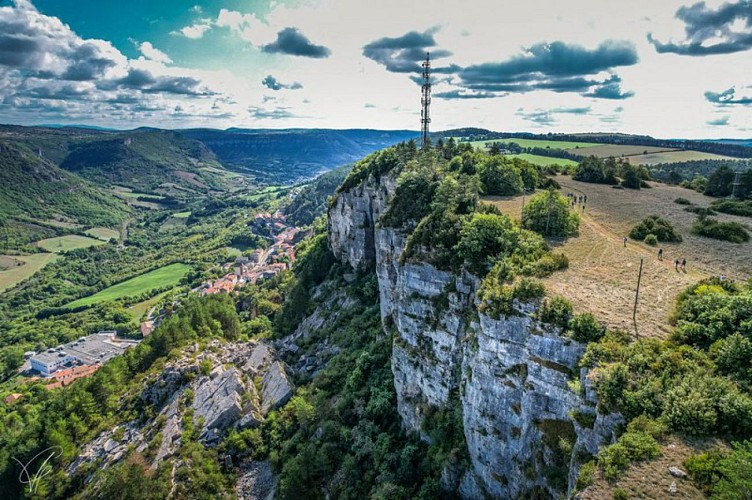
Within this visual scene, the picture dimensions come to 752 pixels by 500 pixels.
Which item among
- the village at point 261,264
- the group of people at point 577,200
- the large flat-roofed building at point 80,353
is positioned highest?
the group of people at point 577,200

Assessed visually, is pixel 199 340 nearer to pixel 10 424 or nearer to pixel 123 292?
pixel 10 424

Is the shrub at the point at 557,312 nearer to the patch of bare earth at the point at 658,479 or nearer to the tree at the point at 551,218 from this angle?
the patch of bare earth at the point at 658,479

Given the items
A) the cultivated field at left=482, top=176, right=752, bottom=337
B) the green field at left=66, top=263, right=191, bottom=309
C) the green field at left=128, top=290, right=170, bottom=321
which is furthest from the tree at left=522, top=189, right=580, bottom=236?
the green field at left=66, top=263, right=191, bottom=309

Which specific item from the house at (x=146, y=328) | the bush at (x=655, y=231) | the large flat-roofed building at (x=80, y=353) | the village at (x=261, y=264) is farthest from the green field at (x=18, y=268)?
the bush at (x=655, y=231)

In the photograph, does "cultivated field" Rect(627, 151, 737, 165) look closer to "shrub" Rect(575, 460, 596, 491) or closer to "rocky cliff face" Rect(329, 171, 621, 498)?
"rocky cliff face" Rect(329, 171, 621, 498)

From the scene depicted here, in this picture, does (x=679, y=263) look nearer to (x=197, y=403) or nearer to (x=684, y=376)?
(x=684, y=376)

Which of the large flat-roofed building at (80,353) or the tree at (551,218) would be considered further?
the large flat-roofed building at (80,353)
